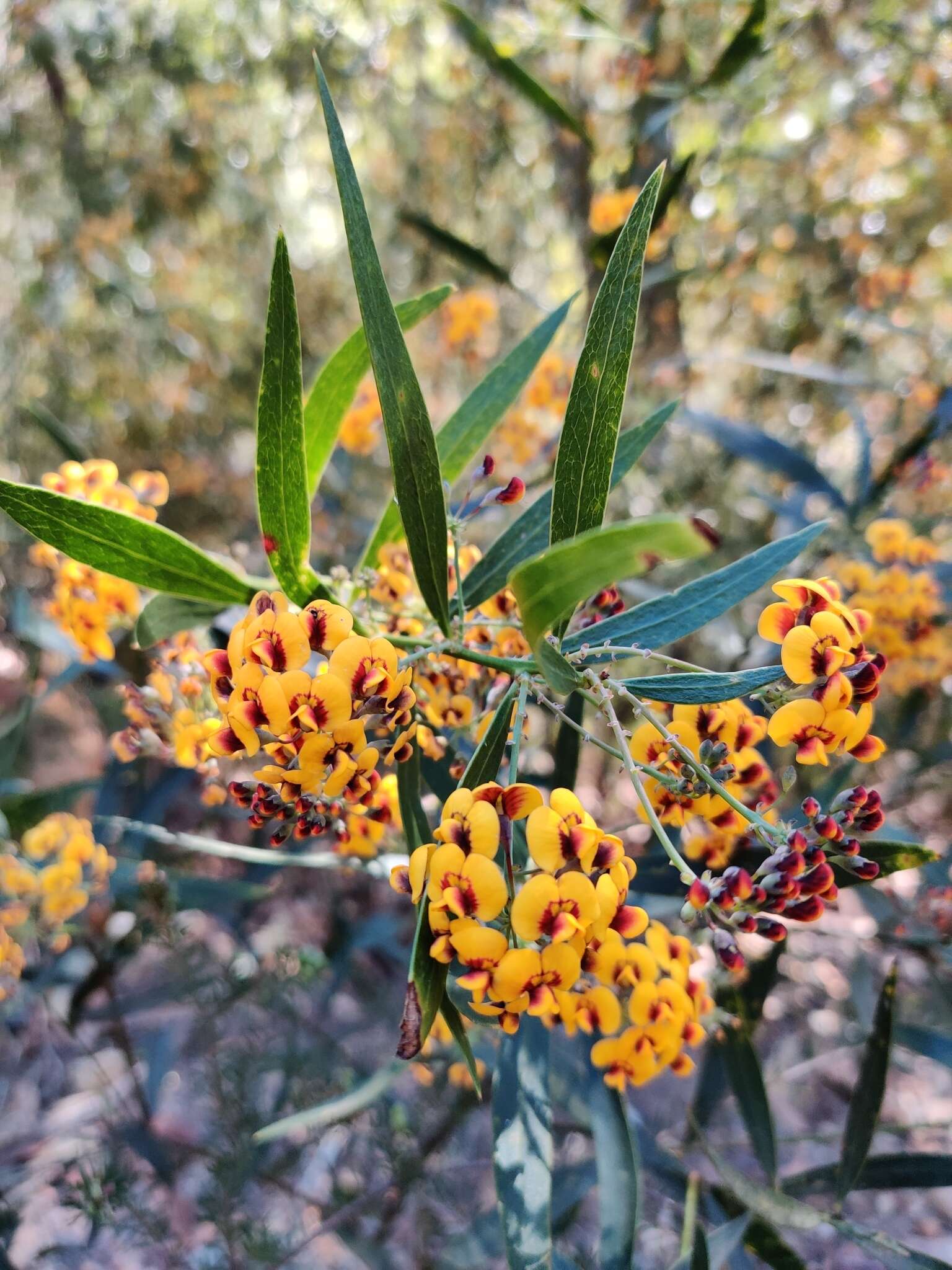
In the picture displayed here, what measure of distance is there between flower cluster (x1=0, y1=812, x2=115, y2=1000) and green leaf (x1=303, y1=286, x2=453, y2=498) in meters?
0.92

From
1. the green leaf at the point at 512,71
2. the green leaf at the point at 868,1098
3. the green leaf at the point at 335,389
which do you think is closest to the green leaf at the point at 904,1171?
the green leaf at the point at 868,1098

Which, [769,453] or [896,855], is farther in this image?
[769,453]

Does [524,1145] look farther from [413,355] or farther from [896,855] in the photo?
[413,355]

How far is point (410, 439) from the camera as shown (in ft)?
2.22

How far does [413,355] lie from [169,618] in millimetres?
2337

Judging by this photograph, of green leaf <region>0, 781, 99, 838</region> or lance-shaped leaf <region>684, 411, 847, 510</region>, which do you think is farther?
lance-shaped leaf <region>684, 411, 847, 510</region>

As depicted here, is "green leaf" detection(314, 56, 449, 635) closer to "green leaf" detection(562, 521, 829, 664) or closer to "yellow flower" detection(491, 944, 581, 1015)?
"green leaf" detection(562, 521, 829, 664)

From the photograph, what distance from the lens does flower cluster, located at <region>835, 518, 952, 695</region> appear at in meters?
1.46

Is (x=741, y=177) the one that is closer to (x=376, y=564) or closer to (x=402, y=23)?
(x=402, y=23)

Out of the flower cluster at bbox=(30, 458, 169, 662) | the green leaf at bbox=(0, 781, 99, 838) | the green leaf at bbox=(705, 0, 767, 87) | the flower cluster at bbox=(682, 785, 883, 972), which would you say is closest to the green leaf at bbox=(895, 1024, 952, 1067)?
the flower cluster at bbox=(682, 785, 883, 972)

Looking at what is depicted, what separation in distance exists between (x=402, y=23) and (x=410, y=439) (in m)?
2.68

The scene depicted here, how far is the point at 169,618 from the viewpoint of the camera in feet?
2.82

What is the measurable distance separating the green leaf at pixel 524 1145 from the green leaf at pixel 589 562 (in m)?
0.57

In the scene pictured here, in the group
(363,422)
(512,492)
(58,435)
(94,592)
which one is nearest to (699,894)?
(512,492)
